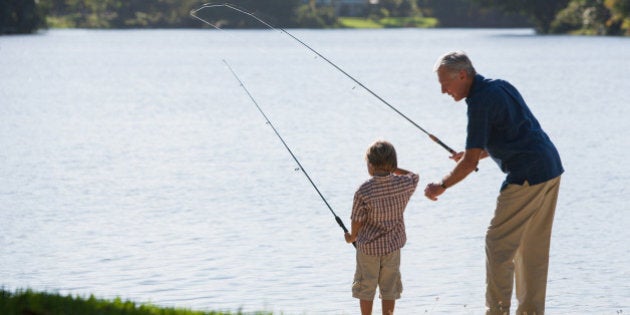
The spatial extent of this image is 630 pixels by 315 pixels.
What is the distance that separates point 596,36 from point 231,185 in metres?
76.0

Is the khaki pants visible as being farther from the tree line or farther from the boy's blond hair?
the tree line

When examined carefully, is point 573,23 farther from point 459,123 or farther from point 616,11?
point 459,123

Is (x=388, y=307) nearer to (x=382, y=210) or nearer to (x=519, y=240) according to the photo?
(x=382, y=210)

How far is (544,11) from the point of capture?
10650cm

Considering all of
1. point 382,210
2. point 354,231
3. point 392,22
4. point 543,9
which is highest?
point 382,210

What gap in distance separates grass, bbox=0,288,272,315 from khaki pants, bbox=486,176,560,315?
146 cm

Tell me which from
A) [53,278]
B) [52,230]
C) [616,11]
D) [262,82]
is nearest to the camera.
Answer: [53,278]

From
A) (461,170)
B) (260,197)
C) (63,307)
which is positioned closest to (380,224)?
(461,170)

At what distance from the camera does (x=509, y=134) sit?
260 inches

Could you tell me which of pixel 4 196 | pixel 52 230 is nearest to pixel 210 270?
pixel 52 230

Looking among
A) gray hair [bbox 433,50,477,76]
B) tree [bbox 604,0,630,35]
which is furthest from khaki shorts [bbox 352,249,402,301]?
tree [bbox 604,0,630,35]

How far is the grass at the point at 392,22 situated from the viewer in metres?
135

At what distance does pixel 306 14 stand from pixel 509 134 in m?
109

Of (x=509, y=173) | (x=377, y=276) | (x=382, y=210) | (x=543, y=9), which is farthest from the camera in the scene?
(x=543, y=9)
